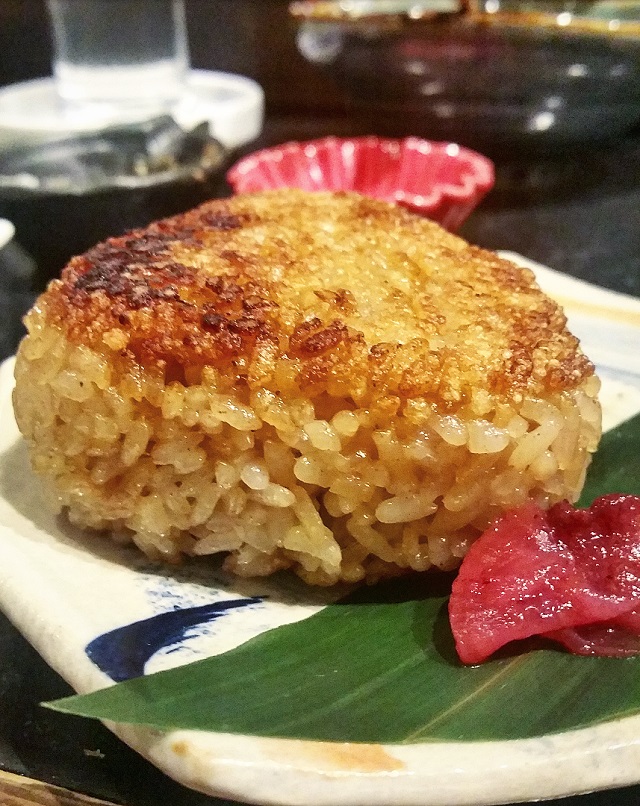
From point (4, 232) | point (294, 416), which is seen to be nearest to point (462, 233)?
point (4, 232)

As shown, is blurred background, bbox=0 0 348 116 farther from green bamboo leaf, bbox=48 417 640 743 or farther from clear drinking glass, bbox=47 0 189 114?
green bamboo leaf, bbox=48 417 640 743

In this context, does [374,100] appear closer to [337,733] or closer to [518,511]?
[518,511]

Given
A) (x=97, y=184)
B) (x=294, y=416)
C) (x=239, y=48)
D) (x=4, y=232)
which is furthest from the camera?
(x=239, y=48)

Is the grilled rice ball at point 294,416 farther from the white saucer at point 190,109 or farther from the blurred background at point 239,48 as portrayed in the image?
the blurred background at point 239,48

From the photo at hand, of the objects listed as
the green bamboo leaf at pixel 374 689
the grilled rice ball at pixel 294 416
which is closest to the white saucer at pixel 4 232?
the grilled rice ball at pixel 294 416

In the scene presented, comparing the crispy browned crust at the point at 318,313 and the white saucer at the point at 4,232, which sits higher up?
the crispy browned crust at the point at 318,313

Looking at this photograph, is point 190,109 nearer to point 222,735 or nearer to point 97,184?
point 97,184
